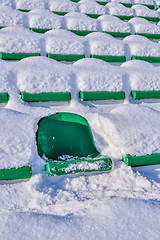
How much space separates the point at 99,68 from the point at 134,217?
69 centimetres

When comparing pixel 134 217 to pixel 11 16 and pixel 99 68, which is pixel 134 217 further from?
pixel 11 16

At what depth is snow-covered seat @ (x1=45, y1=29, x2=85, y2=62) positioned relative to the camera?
3.99ft

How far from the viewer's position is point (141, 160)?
798 millimetres

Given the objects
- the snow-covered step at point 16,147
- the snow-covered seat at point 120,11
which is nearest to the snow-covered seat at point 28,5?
the snow-covered seat at point 120,11

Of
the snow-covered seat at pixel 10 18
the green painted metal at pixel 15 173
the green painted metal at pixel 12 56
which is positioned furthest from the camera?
the snow-covered seat at pixel 10 18

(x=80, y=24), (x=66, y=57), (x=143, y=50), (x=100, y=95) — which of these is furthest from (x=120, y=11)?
(x=100, y=95)

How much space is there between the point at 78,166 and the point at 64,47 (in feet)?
2.31

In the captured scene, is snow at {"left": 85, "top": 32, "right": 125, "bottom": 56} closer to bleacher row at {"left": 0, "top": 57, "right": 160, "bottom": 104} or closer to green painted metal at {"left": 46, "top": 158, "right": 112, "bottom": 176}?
bleacher row at {"left": 0, "top": 57, "right": 160, "bottom": 104}

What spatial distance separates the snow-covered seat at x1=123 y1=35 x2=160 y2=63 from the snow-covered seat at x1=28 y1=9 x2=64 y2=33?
1.36ft

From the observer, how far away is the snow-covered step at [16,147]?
0.67m

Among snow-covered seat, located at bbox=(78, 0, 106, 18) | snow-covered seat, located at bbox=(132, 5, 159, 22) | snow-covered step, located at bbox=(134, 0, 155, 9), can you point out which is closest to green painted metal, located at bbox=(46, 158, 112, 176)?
snow-covered seat, located at bbox=(78, 0, 106, 18)

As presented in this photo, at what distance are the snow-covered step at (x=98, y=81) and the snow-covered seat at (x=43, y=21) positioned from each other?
0.49 m

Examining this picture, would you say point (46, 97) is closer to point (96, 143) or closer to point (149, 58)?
point (96, 143)

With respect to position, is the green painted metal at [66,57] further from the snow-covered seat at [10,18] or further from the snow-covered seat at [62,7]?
the snow-covered seat at [62,7]
